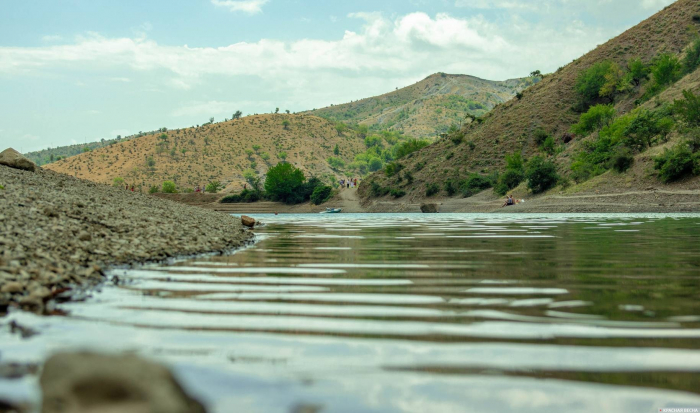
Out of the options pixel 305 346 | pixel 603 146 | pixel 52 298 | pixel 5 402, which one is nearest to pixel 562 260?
pixel 305 346

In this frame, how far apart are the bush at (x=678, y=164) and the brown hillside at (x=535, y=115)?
30.9 meters

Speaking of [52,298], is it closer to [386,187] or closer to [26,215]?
[26,215]

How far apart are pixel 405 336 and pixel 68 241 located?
7659mm

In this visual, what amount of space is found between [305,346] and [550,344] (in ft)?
6.41

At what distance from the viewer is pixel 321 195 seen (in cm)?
9700

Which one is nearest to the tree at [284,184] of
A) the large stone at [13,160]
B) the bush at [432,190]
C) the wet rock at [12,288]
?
the bush at [432,190]

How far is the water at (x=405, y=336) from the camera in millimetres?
3768

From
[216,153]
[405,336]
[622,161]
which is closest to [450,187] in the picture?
[622,161]

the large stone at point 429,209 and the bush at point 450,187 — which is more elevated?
the bush at point 450,187

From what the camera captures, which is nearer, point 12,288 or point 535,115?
point 12,288

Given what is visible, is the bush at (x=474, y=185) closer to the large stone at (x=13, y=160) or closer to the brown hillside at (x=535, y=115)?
the brown hillside at (x=535, y=115)

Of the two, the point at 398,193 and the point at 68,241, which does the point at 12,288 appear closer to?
the point at 68,241

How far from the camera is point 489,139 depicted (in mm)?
89875

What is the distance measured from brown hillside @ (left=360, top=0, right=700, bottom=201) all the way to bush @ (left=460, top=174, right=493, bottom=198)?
158 inches
